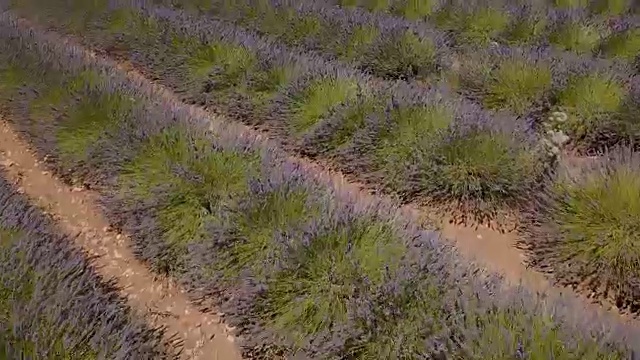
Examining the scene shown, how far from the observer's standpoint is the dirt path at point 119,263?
10.0 feet

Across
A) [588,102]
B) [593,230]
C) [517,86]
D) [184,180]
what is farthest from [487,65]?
[184,180]

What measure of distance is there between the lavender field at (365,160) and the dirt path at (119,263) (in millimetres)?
111

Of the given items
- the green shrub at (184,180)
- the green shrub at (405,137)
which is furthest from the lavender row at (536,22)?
the green shrub at (184,180)

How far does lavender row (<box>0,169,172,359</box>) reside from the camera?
87.4 inches

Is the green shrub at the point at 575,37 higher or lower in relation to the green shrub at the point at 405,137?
higher

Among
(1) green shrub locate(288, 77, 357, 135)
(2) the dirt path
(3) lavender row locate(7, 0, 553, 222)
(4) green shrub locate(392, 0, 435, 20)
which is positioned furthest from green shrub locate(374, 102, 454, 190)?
(4) green shrub locate(392, 0, 435, 20)

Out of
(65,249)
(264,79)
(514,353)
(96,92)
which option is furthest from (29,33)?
(514,353)

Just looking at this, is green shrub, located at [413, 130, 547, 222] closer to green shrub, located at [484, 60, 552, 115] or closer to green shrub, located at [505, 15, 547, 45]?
green shrub, located at [484, 60, 552, 115]

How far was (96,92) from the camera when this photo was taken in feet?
15.2

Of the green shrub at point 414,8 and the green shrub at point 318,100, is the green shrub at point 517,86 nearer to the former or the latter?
the green shrub at point 318,100

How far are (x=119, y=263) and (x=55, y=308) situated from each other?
4.09ft

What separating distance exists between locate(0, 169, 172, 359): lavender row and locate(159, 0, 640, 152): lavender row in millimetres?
3359

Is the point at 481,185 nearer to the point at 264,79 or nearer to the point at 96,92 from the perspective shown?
the point at 264,79

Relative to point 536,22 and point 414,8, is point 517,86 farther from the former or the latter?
point 414,8
